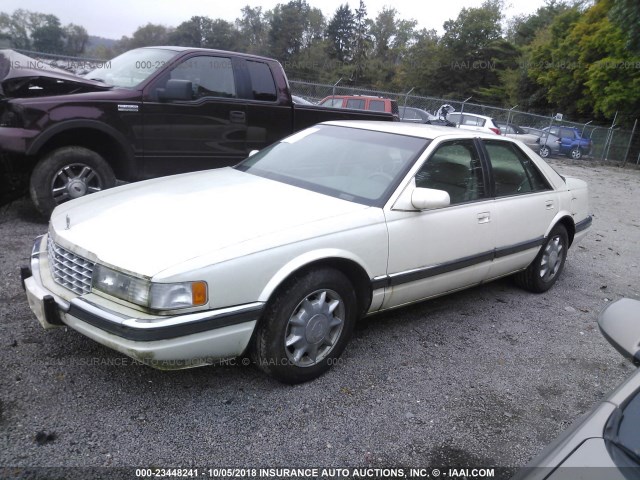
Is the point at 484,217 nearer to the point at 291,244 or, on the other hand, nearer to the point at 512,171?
the point at 512,171

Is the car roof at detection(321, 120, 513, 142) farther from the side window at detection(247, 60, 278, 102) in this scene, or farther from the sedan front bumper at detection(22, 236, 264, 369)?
the side window at detection(247, 60, 278, 102)

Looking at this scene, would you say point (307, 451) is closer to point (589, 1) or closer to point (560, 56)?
point (560, 56)

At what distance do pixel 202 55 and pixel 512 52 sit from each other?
1917 inches

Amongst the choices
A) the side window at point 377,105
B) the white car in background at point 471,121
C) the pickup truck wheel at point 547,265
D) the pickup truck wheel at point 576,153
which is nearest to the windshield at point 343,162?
the pickup truck wheel at point 547,265

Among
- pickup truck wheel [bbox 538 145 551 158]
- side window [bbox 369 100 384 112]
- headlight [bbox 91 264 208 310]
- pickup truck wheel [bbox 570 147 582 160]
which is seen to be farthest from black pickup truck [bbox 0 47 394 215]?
pickup truck wheel [bbox 570 147 582 160]

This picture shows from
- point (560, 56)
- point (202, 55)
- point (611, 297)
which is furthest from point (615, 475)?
point (560, 56)

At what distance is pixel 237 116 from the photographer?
6.21 meters

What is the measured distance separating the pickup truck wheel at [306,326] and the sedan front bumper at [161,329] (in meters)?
0.13

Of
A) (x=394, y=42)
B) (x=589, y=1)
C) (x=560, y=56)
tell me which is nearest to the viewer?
(x=560, y=56)

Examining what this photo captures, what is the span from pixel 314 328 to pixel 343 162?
1.37 metres

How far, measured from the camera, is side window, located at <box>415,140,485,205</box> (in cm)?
371

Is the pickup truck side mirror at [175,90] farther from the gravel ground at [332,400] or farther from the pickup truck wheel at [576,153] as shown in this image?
the pickup truck wheel at [576,153]

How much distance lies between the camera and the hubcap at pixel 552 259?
4.86 m

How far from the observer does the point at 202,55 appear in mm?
6016
